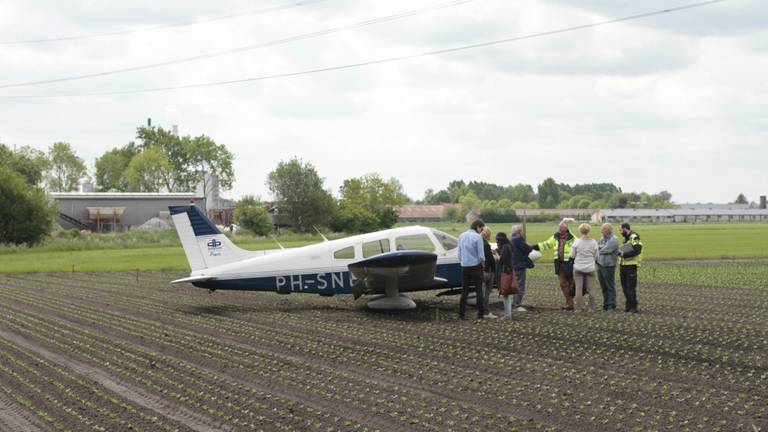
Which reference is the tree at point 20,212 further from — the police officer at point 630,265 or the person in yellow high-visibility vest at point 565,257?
the police officer at point 630,265

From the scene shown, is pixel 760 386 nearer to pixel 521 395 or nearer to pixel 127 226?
pixel 521 395

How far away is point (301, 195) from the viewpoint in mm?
77062

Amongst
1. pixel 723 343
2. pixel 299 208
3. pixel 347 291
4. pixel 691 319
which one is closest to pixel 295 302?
pixel 347 291

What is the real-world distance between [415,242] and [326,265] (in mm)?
1845

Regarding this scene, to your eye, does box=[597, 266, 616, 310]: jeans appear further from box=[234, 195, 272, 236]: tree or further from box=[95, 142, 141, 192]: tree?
box=[95, 142, 141, 192]: tree

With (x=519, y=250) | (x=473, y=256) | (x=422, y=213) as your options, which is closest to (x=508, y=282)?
(x=473, y=256)

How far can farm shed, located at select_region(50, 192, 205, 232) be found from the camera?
8069 centimetres

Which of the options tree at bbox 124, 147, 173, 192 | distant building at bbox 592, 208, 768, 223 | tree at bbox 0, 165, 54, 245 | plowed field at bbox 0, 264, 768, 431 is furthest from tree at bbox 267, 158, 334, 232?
distant building at bbox 592, 208, 768, 223

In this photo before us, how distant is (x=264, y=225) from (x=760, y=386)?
64625 mm

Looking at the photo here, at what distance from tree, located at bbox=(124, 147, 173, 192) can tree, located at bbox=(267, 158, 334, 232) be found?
4555cm

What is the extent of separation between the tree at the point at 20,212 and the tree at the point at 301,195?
27894 millimetres

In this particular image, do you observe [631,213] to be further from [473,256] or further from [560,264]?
[473,256]

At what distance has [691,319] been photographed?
46.1ft

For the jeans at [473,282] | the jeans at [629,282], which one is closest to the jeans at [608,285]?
the jeans at [629,282]
